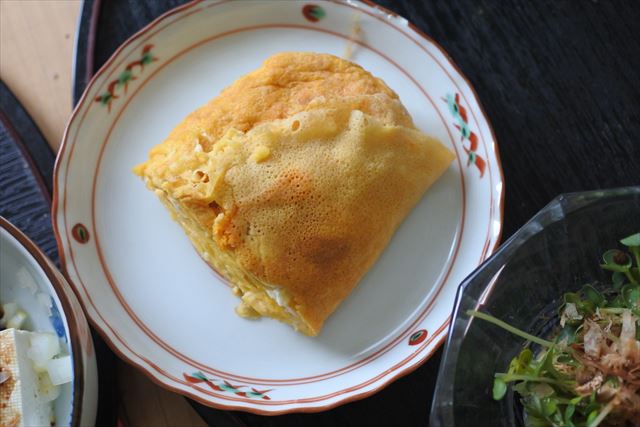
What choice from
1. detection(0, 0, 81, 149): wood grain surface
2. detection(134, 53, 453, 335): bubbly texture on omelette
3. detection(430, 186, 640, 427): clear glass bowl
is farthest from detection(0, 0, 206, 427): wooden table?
detection(430, 186, 640, 427): clear glass bowl

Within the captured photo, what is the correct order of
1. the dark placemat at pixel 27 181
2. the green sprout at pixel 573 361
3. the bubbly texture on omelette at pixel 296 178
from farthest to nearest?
the dark placemat at pixel 27 181
the bubbly texture on omelette at pixel 296 178
the green sprout at pixel 573 361

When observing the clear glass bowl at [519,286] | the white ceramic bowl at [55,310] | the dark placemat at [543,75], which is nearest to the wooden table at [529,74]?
the dark placemat at [543,75]

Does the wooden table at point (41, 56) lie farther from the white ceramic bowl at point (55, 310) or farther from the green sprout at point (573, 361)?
the green sprout at point (573, 361)

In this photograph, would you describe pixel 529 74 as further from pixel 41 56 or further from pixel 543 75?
pixel 41 56

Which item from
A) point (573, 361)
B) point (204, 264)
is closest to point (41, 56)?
point (204, 264)

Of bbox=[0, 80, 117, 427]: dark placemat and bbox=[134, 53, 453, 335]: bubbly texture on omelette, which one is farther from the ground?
bbox=[0, 80, 117, 427]: dark placemat

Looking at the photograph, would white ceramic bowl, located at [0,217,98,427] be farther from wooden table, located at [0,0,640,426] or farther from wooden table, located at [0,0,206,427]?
wooden table, located at [0,0,206,427]
